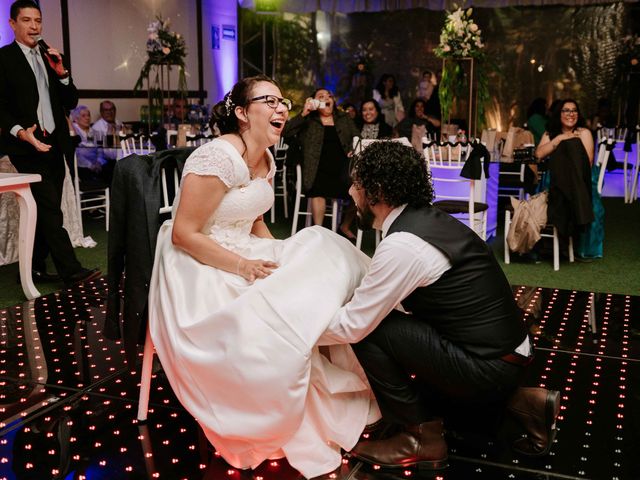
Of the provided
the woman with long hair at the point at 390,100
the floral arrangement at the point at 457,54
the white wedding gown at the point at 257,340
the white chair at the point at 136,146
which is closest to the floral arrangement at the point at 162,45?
the white chair at the point at 136,146

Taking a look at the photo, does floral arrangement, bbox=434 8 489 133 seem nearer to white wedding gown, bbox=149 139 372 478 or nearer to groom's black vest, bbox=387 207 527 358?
white wedding gown, bbox=149 139 372 478

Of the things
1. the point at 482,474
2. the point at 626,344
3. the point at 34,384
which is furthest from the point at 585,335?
the point at 34,384

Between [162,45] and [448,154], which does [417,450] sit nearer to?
[448,154]

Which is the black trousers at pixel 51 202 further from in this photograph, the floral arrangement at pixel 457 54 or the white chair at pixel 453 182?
the floral arrangement at pixel 457 54

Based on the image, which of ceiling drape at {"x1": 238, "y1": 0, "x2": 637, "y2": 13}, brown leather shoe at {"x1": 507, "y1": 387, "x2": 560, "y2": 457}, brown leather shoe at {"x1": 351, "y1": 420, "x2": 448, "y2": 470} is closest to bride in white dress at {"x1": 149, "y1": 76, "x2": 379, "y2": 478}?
brown leather shoe at {"x1": 351, "y1": 420, "x2": 448, "y2": 470}

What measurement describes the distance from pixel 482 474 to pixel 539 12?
11.3 metres

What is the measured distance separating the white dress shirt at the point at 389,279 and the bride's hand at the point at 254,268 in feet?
1.01

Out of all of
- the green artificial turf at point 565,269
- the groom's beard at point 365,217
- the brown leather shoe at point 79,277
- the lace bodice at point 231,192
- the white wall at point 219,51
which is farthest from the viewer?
the white wall at point 219,51

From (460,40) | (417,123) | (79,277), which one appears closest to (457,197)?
(460,40)

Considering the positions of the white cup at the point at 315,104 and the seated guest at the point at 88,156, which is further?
the seated guest at the point at 88,156

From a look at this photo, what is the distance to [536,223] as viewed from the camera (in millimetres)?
5672

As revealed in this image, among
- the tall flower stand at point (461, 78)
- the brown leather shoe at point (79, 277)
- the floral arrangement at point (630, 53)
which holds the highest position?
the floral arrangement at point (630, 53)

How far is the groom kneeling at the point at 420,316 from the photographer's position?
2236 mm

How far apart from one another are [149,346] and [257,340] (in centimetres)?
68
